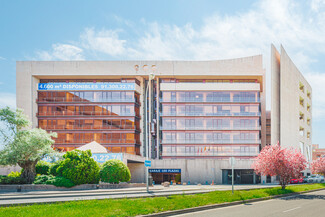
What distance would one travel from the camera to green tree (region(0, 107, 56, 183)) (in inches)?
1353

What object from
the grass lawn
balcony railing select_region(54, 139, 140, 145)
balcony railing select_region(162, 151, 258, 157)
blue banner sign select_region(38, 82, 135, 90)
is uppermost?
blue banner sign select_region(38, 82, 135, 90)

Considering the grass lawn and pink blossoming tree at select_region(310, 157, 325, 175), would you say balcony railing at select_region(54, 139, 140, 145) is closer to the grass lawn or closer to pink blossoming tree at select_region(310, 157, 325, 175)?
pink blossoming tree at select_region(310, 157, 325, 175)

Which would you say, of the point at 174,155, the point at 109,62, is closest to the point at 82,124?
the point at 109,62

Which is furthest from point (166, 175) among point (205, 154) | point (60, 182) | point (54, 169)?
point (60, 182)

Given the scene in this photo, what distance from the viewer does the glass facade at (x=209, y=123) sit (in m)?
71.2

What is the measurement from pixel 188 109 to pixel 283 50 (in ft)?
72.9

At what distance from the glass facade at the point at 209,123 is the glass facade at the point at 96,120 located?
263 inches

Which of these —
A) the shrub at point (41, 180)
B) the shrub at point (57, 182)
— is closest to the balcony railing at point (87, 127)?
the shrub at point (41, 180)

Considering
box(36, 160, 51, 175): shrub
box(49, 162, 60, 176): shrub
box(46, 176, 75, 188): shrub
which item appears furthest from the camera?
box(36, 160, 51, 175): shrub

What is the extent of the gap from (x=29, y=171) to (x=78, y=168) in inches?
239

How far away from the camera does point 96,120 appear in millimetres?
69812

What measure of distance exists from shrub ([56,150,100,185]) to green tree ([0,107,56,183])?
12.6 feet

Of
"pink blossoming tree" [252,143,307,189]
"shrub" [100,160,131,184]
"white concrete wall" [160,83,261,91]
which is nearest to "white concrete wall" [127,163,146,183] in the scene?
"white concrete wall" [160,83,261,91]

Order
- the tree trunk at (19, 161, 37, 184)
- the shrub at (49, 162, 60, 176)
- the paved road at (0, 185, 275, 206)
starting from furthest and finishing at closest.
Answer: the tree trunk at (19, 161, 37, 184)
the shrub at (49, 162, 60, 176)
the paved road at (0, 185, 275, 206)
